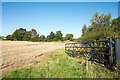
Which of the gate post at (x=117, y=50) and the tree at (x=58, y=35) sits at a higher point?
the tree at (x=58, y=35)

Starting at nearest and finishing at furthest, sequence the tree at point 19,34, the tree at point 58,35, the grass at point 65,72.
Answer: the grass at point 65,72 → the tree at point 19,34 → the tree at point 58,35

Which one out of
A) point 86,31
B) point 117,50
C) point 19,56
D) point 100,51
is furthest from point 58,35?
point 117,50

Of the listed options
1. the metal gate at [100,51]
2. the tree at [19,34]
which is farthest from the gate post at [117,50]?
the tree at [19,34]

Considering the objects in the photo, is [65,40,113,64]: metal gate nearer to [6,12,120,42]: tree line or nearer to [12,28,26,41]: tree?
[6,12,120,42]: tree line

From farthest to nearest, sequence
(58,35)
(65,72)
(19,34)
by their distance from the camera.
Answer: (58,35) → (19,34) → (65,72)

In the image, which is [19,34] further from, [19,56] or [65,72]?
[65,72]

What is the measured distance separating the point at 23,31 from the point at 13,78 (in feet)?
173

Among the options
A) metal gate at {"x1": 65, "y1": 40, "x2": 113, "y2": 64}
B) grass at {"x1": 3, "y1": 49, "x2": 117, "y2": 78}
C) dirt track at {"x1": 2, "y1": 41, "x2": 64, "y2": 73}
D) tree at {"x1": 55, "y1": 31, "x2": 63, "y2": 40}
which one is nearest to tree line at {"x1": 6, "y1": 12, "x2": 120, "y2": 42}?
tree at {"x1": 55, "y1": 31, "x2": 63, "y2": 40}

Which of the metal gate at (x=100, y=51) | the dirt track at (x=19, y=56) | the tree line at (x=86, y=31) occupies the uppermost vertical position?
the tree line at (x=86, y=31)

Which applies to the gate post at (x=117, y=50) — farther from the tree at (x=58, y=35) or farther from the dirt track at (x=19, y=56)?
the tree at (x=58, y=35)

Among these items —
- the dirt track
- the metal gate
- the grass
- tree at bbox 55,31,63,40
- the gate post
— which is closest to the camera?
the grass

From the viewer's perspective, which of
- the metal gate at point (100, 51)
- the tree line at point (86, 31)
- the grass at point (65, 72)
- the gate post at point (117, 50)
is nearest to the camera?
the grass at point (65, 72)

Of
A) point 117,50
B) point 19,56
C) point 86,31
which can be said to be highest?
point 86,31

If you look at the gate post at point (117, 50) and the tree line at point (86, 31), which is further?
the tree line at point (86, 31)
